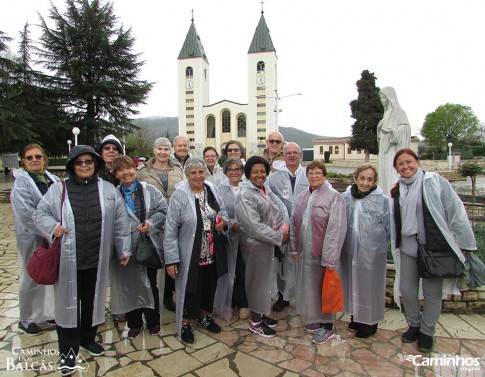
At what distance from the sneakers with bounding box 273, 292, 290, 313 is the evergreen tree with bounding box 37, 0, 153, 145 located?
76.7 feet

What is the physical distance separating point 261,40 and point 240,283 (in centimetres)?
6002

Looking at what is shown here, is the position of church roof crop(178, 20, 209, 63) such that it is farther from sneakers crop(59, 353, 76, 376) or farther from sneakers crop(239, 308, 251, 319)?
sneakers crop(59, 353, 76, 376)

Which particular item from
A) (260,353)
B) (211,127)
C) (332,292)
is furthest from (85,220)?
(211,127)

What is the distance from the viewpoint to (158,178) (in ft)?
13.0

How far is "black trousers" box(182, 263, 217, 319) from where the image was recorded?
3291mm

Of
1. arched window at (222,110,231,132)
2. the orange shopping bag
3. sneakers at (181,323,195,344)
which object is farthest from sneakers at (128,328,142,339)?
arched window at (222,110,231,132)

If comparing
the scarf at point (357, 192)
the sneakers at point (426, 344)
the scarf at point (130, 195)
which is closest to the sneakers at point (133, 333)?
the scarf at point (130, 195)

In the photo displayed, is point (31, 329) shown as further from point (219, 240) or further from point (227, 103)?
point (227, 103)

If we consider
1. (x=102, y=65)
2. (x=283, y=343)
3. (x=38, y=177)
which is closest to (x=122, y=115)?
(x=102, y=65)

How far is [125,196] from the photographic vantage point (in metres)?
3.29

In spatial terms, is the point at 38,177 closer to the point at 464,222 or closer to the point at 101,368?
the point at 101,368

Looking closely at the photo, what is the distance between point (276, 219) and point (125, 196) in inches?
61.7

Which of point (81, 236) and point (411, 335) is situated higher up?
point (81, 236)

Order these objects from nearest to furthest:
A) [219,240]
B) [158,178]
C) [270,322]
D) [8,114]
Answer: [219,240] < [270,322] < [158,178] < [8,114]
